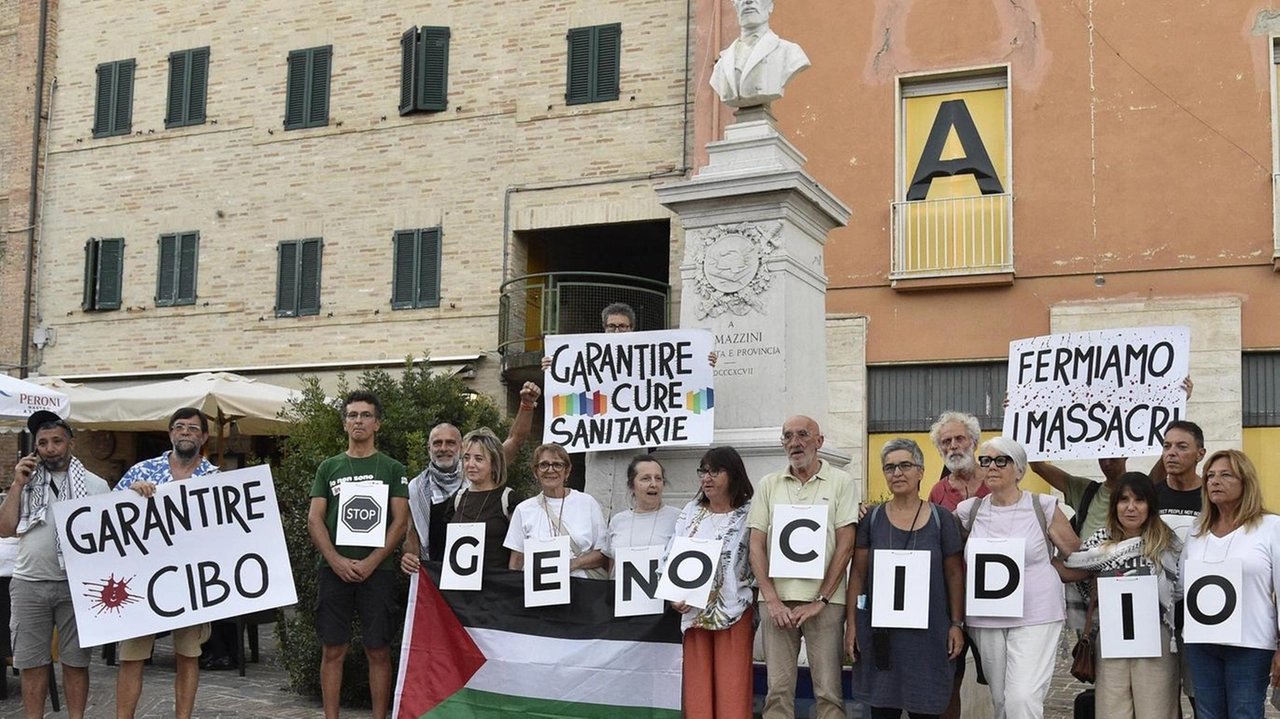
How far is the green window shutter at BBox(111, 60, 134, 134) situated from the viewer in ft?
73.1

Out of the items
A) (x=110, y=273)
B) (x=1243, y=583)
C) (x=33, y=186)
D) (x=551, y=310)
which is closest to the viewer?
(x=1243, y=583)

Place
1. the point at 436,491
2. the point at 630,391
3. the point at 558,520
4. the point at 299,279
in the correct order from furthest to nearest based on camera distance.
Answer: the point at 299,279
the point at 630,391
the point at 436,491
the point at 558,520

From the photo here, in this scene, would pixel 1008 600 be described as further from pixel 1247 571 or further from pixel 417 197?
pixel 417 197

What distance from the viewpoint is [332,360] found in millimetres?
20406

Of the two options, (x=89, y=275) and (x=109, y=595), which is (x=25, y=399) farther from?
(x=89, y=275)

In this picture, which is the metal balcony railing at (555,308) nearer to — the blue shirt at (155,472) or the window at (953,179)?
the window at (953,179)

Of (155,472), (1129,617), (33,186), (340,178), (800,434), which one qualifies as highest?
(33,186)

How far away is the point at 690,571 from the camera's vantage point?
271 inches

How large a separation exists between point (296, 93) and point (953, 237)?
1034 centimetres

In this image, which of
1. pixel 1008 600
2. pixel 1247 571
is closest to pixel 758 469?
pixel 1008 600

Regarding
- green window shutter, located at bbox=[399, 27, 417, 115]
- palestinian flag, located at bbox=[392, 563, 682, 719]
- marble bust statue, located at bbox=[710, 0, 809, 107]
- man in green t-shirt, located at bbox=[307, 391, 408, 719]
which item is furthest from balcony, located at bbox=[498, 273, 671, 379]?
palestinian flag, located at bbox=[392, 563, 682, 719]

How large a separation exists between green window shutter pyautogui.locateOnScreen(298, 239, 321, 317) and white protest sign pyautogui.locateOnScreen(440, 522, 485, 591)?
13.8 metres

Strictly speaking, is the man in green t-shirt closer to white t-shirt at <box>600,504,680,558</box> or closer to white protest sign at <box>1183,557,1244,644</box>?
white t-shirt at <box>600,504,680,558</box>

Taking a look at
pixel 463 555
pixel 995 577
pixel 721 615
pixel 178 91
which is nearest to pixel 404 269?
pixel 178 91
